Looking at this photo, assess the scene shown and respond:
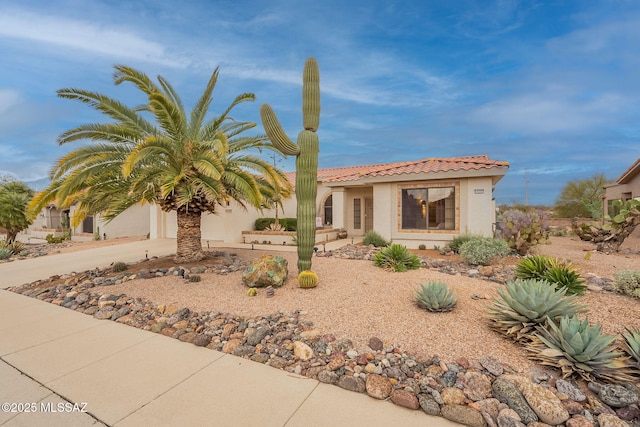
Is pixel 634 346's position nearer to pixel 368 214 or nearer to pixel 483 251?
pixel 483 251

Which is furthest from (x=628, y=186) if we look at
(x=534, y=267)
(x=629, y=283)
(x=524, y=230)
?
(x=534, y=267)

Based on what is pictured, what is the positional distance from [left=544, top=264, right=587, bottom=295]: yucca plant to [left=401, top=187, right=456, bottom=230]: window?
680cm

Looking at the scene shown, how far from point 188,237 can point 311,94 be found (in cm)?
618

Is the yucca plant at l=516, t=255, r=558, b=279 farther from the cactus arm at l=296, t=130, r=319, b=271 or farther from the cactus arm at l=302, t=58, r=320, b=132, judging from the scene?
the cactus arm at l=302, t=58, r=320, b=132

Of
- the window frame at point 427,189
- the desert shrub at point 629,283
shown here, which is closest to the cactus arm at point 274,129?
the desert shrub at point 629,283

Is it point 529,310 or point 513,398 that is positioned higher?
point 529,310

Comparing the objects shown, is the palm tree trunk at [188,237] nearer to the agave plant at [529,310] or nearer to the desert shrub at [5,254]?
the agave plant at [529,310]

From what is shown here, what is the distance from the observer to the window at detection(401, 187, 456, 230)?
40.3 ft

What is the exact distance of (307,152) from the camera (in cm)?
639

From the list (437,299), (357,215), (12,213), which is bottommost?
(437,299)

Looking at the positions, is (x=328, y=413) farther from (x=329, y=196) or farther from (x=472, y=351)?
(x=329, y=196)

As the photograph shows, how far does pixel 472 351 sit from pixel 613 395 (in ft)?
4.16

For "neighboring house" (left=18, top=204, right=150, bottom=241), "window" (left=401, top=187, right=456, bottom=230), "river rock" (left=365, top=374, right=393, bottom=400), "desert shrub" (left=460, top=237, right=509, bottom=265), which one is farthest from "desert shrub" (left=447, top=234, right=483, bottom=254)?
"neighboring house" (left=18, top=204, right=150, bottom=241)

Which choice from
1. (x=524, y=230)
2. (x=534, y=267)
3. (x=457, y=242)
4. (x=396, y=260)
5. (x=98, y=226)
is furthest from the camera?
(x=98, y=226)
